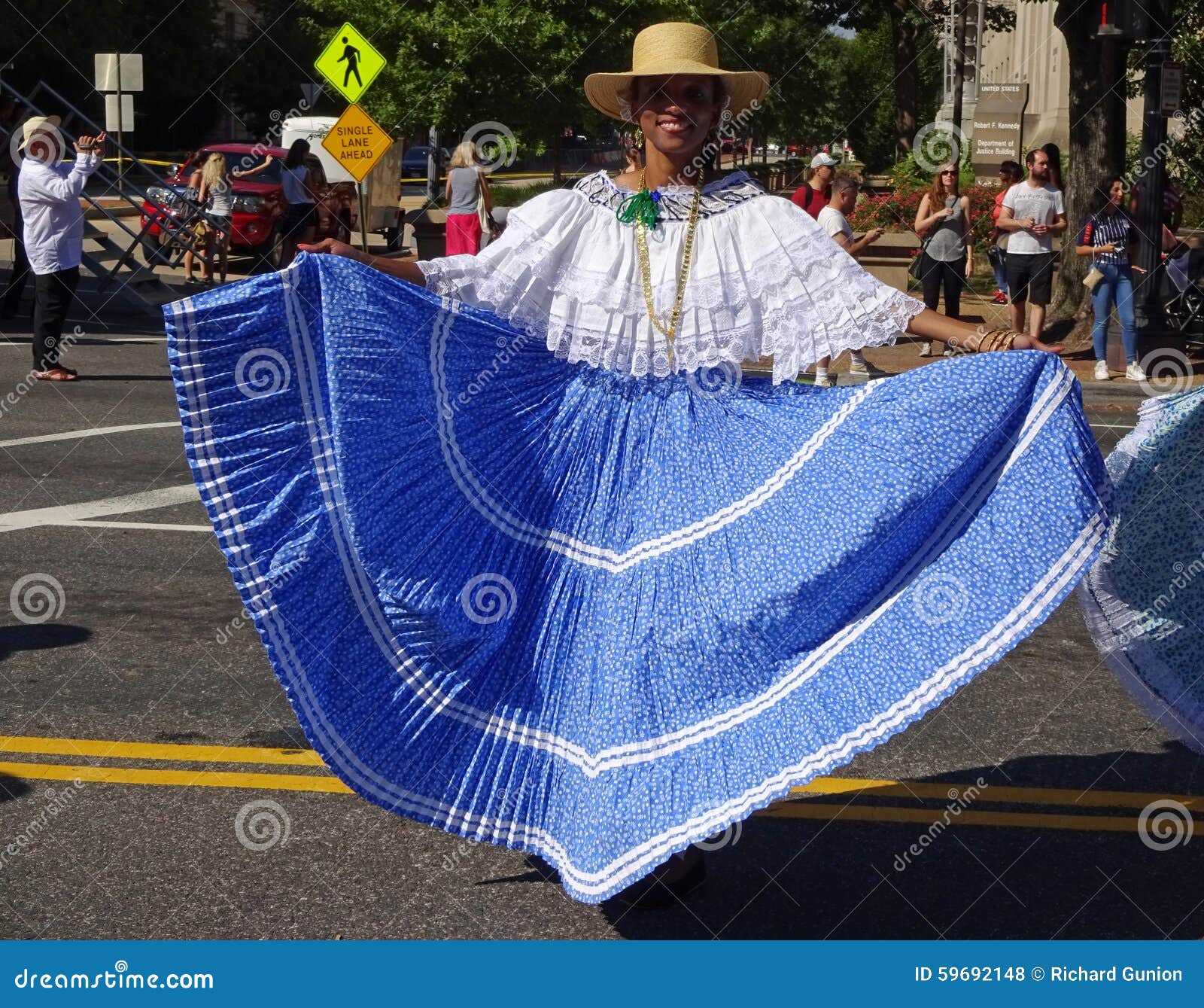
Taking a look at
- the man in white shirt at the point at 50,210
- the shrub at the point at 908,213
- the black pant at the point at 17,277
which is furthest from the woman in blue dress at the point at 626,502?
the shrub at the point at 908,213

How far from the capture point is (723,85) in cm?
418

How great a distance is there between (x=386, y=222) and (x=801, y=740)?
2568cm

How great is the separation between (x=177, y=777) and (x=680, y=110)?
2.47 meters

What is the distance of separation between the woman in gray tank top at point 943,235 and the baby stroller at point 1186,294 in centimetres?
204

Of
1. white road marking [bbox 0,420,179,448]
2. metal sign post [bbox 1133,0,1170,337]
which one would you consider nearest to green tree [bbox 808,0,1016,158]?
metal sign post [bbox 1133,0,1170,337]

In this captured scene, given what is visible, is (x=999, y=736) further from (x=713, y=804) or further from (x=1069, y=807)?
(x=713, y=804)

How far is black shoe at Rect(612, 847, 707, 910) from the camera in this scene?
407 centimetres

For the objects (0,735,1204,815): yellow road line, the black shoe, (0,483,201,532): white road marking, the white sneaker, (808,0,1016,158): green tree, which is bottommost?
the white sneaker

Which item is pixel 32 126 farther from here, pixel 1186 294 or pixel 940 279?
pixel 1186 294

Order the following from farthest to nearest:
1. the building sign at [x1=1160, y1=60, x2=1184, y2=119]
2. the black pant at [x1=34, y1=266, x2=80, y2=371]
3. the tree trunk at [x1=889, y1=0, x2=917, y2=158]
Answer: the tree trunk at [x1=889, y1=0, x2=917, y2=158]
the building sign at [x1=1160, y1=60, x2=1184, y2=119]
the black pant at [x1=34, y1=266, x2=80, y2=371]

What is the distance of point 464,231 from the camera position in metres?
18.6

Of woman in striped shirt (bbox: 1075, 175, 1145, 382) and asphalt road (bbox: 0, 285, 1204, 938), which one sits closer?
asphalt road (bbox: 0, 285, 1204, 938)

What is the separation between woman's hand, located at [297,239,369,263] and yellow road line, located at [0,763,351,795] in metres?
1.61

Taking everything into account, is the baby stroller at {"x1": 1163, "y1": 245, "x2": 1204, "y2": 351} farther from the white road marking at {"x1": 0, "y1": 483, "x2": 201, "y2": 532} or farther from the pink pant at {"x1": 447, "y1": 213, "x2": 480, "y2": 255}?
the white road marking at {"x1": 0, "y1": 483, "x2": 201, "y2": 532}
